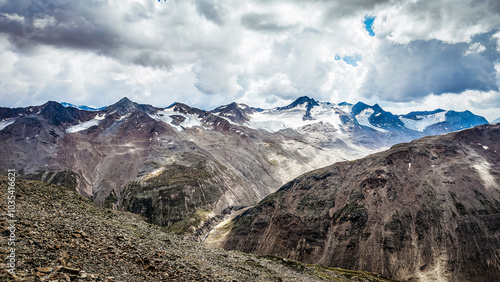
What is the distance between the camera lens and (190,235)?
149875mm

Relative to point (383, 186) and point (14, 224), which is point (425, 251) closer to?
point (383, 186)

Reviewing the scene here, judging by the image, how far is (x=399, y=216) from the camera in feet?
384

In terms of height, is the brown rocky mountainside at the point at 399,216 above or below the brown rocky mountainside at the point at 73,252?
above

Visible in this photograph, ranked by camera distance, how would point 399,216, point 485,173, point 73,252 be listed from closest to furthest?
point 73,252 < point 399,216 < point 485,173

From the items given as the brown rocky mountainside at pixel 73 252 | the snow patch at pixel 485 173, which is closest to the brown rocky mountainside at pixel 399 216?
the snow patch at pixel 485 173

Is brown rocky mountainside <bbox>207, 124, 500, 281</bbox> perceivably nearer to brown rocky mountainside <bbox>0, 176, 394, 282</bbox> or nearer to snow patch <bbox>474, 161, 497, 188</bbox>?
snow patch <bbox>474, 161, 497, 188</bbox>

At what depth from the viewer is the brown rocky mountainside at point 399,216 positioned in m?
100

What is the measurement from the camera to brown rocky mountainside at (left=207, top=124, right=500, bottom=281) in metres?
100

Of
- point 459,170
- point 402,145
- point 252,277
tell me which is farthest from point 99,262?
point 402,145

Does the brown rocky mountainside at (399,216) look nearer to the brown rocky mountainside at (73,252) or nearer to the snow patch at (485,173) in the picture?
the snow patch at (485,173)

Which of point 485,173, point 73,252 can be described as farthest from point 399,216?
point 73,252

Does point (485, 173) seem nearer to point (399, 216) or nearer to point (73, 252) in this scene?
point (399, 216)

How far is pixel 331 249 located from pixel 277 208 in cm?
4099

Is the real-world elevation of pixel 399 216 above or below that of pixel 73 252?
above
